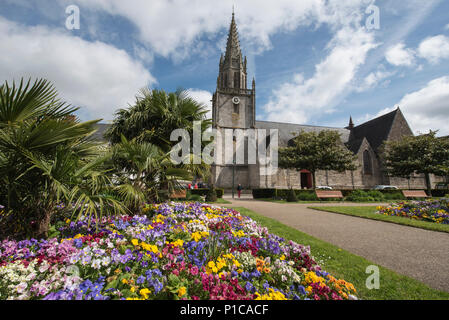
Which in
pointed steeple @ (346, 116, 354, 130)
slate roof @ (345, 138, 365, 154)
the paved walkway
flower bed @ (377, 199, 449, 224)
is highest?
pointed steeple @ (346, 116, 354, 130)

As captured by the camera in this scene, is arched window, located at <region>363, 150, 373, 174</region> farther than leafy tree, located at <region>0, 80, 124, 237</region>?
Yes

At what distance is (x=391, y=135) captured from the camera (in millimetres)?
32844

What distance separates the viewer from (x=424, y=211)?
7.70 metres

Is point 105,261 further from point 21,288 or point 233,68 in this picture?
point 233,68

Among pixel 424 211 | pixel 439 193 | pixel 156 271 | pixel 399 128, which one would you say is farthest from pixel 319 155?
pixel 399 128

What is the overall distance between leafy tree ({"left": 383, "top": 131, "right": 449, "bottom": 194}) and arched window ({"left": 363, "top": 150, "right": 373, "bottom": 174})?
8195mm

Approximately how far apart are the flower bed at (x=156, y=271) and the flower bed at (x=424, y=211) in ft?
24.0

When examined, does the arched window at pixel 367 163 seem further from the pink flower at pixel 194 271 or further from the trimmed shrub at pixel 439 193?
the pink flower at pixel 194 271

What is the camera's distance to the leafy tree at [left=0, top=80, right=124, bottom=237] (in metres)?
2.56

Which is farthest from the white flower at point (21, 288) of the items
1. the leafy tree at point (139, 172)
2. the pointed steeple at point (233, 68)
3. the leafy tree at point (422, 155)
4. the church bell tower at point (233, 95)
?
the pointed steeple at point (233, 68)

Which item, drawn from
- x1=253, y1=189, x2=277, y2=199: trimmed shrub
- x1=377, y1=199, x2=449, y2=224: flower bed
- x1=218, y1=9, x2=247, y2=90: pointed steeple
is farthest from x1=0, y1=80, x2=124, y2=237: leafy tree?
x1=218, y1=9, x2=247, y2=90: pointed steeple

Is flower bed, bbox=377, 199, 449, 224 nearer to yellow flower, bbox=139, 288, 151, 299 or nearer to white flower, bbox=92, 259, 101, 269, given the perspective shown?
yellow flower, bbox=139, 288, 151, 299

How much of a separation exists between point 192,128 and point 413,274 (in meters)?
6.05
